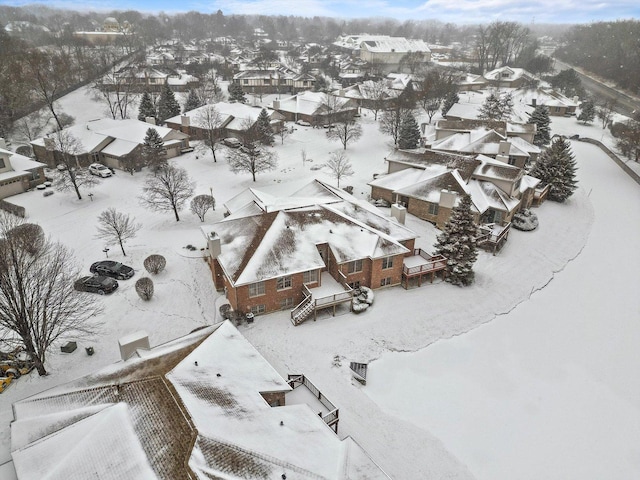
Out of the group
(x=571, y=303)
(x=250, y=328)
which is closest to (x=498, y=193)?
(x=571, y=303)

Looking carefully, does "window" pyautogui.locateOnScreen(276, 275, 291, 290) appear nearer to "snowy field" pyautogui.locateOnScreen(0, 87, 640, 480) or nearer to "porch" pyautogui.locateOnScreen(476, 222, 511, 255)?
"snowy field" pyautogui.locateOnScreen(0, 87, 640, 480)

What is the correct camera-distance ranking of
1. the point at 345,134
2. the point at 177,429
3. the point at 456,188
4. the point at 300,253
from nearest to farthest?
1. the point at 177,429
2. the point at 300,253
3. the point at 456,188
4. the point at 345,134

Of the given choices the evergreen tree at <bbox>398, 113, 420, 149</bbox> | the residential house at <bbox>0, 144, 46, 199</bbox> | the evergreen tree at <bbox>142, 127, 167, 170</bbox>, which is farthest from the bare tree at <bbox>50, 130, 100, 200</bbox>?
the evergreen tree at <bbox>398, 113, 420, 149</bbox>

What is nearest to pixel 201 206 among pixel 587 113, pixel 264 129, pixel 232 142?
pixel 232 142

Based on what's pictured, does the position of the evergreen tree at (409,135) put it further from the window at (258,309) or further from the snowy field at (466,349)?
the window at (258,309)

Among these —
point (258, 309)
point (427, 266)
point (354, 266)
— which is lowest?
point (258, 309)

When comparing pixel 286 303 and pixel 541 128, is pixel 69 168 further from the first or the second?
pixel 541 128
